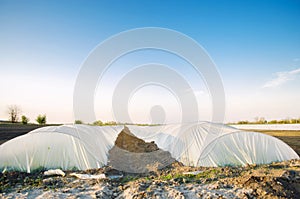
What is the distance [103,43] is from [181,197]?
238 inches

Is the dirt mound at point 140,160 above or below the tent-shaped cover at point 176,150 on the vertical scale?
below

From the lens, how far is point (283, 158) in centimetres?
680

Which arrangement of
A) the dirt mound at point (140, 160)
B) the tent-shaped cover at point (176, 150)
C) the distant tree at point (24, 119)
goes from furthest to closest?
the distant tree at point (24, 119)
the dirt mound at point (140, 160)
the tent-shaped cover at point (176, 150)

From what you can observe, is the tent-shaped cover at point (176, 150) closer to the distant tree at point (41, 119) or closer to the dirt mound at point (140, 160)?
the dirt mound at point (140, 160)

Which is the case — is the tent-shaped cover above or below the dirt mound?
above

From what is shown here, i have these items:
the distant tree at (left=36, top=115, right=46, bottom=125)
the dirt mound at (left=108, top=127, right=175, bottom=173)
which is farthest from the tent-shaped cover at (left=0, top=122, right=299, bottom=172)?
the distant tree at (left=36, top=115, right=46, bottom=125)

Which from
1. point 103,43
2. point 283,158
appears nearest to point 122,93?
point 103,43

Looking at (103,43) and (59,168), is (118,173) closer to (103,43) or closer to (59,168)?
(59,168)

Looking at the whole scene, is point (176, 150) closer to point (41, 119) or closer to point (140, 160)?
point (140, 160)

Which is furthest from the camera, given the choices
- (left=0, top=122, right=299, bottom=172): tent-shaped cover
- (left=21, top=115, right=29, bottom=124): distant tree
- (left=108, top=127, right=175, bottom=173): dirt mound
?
(left=21, top=115, right=29, bottom=124): distant tree

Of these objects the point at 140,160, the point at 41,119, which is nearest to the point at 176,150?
the point at 140,160

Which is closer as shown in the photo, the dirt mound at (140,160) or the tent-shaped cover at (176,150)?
the tent-shaped cover at (176,150)

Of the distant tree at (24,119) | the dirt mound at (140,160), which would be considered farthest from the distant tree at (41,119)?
the dirt mound at (140,160)

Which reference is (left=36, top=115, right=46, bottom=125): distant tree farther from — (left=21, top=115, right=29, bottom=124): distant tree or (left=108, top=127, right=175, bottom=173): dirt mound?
Answer: (left=108, top=127, right=175, bottom=173): dirt mound
